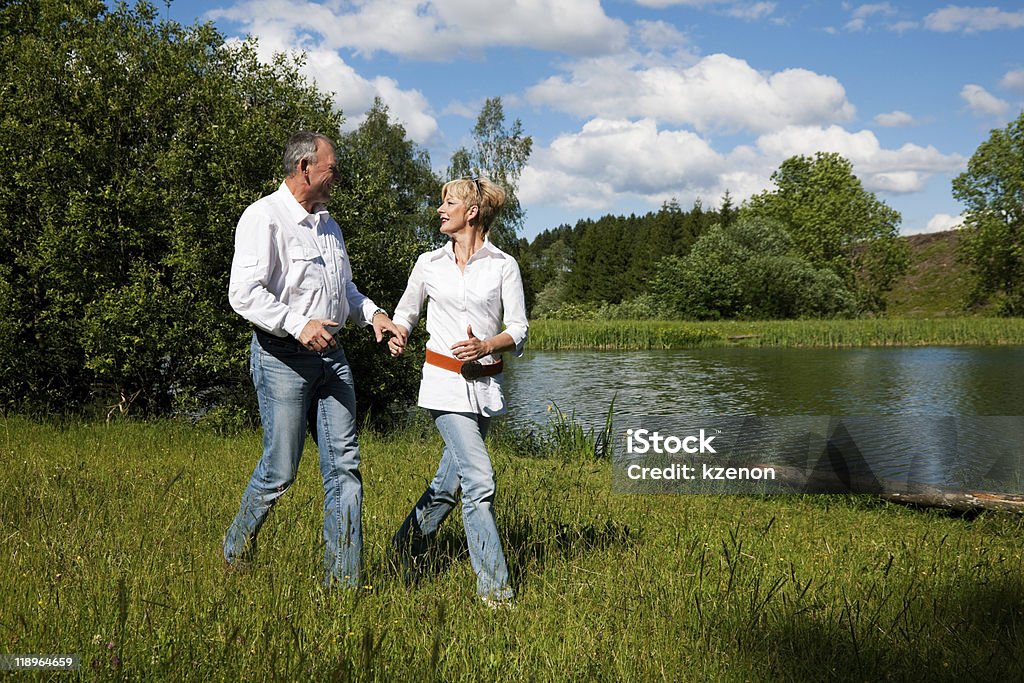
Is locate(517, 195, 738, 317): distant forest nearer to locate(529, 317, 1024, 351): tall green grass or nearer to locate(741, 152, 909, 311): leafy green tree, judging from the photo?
locate(741, 152, 909, 311): leafy green tree

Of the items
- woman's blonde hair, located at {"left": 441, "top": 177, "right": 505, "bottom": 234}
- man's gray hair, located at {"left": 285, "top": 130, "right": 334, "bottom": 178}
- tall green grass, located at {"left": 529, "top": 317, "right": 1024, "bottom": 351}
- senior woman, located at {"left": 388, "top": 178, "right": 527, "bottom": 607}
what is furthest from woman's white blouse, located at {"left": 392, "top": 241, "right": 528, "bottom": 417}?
tall green grass, located at {"left": 529, "top": 317, "right": 1024, "bottom": 351}

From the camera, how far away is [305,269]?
12.5 ft

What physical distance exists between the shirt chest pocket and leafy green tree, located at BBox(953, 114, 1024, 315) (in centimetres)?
5950

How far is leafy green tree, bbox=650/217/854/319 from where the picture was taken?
5084cm

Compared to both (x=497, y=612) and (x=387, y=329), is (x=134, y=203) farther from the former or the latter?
(x=497, y=612)

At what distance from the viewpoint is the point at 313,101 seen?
1238 cm

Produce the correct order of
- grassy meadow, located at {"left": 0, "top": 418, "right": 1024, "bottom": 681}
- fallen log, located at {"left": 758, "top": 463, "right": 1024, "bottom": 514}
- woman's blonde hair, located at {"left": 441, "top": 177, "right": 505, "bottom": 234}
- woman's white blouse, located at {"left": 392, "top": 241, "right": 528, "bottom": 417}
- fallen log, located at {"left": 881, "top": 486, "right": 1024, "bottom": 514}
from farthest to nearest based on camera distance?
fallen log, located at {"left": 758, "top": 463, "right": 1024, "bottom": 514}
fallen log, located at {"left": 881, "top": 486, "right": 1024, "bottom": 514}
woman's blonde hair, located at {"left": 441, "top": 177, "right": 505, "bottom": 234}
woman's white blouse, located at {"left": 392, "top": 241, "right": 528, "bottom": 417}
grassy meadow, located at {"left": 0, "top": 418, "right": 1024, "bottom": 681}

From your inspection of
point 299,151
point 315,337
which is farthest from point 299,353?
point 299,151

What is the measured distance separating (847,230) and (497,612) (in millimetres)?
63657

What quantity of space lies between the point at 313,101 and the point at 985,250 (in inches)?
2172

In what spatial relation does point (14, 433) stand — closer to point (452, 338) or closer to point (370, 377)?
point (370, 377)

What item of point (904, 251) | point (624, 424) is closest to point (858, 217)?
point (904, 251)

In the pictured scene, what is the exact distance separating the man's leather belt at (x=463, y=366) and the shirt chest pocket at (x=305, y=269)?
23.9 inches

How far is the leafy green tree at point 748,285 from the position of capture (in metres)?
50.8
